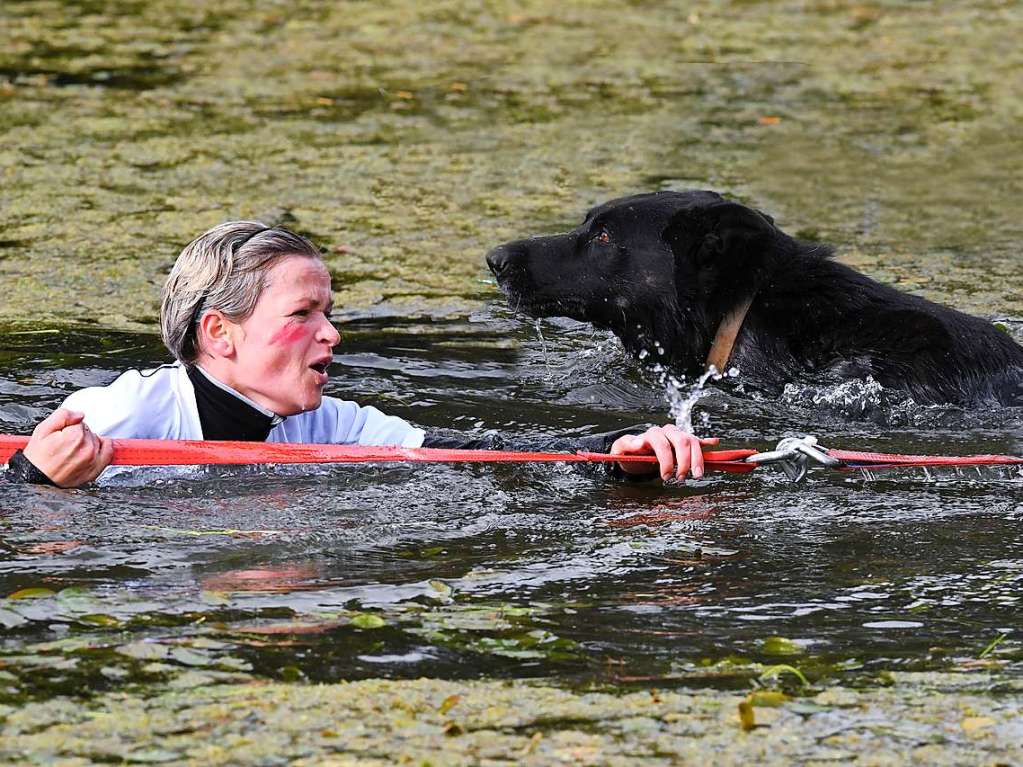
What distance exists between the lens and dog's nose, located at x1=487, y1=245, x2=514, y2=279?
24.9 ft

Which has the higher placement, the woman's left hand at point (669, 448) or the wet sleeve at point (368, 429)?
the woman's left hand at point (669, 448)

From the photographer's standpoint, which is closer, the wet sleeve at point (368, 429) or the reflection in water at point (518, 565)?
the reflection in water at point (518, 565)

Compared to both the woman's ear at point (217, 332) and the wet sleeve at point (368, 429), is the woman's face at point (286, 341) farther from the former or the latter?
the wet sleeve at point (368, 429)

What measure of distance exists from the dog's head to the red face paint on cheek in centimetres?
238

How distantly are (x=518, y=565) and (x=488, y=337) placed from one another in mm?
3514

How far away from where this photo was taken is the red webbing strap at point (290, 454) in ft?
16.8

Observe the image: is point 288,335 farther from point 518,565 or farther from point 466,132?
point 466,132

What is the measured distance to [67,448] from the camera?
499 cm

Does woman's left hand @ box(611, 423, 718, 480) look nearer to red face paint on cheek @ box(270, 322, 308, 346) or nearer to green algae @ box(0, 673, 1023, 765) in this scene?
red face paint on cheek @ box(270, 322, 308, 346)

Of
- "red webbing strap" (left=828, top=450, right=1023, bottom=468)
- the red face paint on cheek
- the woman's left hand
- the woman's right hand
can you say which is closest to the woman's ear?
the red face paint on cheek

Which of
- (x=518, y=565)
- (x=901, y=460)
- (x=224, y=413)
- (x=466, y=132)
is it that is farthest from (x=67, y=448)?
(x=466, y=132)

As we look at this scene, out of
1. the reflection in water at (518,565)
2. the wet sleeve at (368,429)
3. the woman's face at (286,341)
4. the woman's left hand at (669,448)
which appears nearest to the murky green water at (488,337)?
the reflection in water at (518,565)

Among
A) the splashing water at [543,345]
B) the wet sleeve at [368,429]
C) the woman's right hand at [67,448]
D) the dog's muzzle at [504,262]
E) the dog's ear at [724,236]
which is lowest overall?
the splashing water at [543,345]

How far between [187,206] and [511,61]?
544cm
